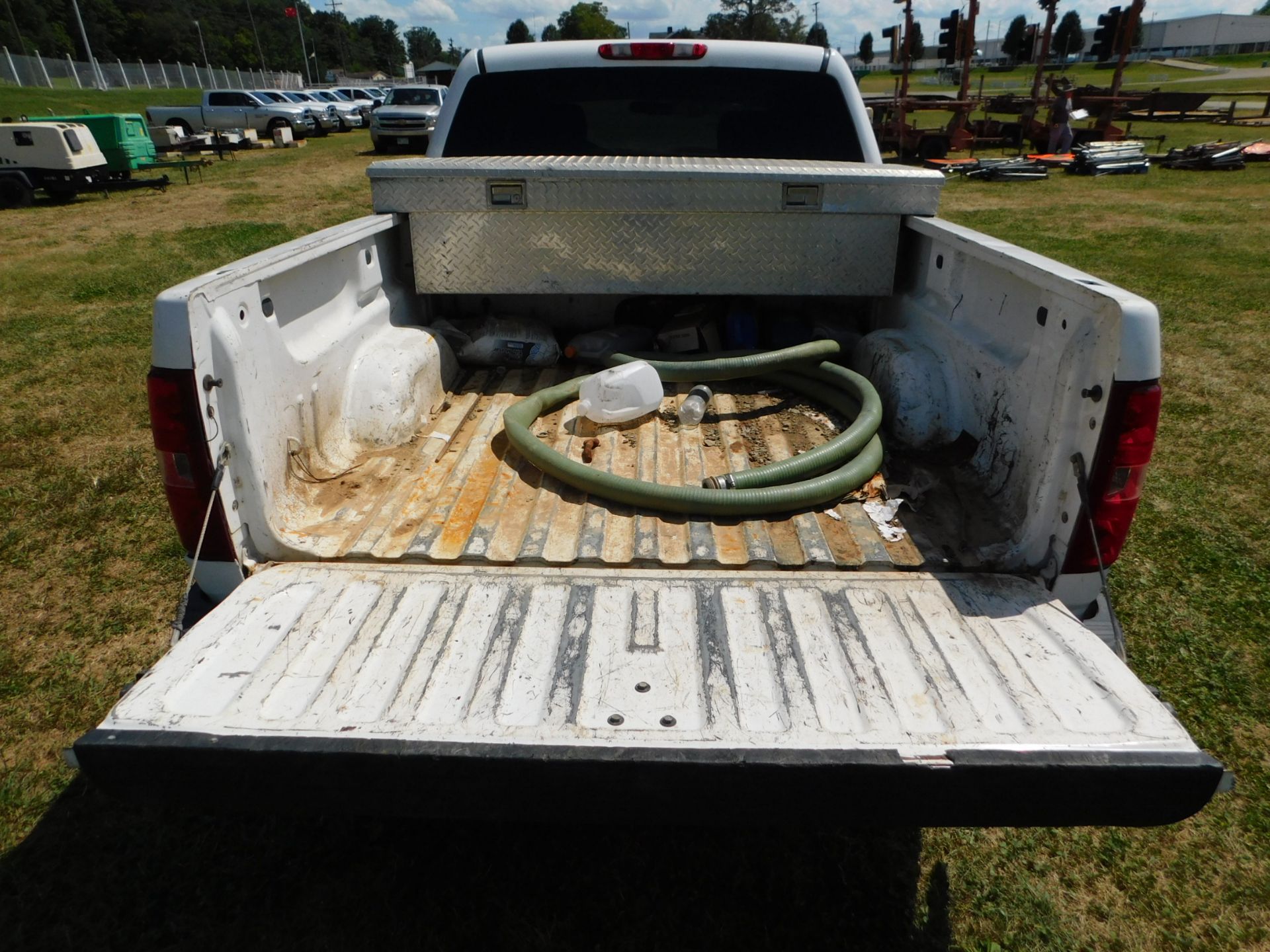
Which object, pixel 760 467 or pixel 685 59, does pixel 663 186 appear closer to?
pixel 685 59

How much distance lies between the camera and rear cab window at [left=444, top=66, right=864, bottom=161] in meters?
4.01

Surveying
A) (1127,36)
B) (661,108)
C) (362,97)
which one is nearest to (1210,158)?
(1127,36)

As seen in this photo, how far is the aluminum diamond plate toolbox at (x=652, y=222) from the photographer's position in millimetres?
3266

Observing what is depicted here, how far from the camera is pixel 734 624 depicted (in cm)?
198

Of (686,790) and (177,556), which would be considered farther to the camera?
(177,556)

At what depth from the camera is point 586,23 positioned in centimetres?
9731

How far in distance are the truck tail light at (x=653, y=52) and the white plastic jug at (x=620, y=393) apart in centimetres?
170

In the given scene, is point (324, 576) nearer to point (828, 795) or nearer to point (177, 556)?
point (828, 795)

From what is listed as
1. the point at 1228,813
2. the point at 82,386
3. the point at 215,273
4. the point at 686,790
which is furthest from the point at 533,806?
the point at 82,386

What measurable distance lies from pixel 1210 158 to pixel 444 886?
70.6 ft

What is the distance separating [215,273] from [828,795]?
1.83 metres

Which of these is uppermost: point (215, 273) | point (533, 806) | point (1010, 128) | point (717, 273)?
point (215, 273)

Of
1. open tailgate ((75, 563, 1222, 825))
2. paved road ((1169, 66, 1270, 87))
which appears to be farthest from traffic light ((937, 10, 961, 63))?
paved road ((1169, 66, 1270, 87))

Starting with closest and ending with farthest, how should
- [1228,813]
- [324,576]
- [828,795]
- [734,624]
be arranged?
1. [828,795]
2. [734,624]
3. [324,576]
4. [1228,813]
